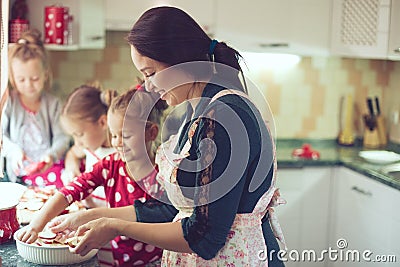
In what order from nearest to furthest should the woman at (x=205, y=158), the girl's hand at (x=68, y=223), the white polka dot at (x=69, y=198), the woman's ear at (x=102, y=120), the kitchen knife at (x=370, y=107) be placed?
1. the woman at (x=205, y=158)
2. the girl's hand at (x=68, y=223)
3. the white polka dot at (x=69, y=198)
4. the woman's ear at (x=102, y=120)
5. the kitchen knife at (x=370, y=107)

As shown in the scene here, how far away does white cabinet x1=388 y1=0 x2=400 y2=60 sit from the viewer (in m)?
2.72

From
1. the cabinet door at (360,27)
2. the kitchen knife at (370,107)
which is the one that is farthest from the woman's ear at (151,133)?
the kitchen knife at (370,107)

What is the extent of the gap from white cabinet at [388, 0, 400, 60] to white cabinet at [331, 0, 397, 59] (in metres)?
0.02

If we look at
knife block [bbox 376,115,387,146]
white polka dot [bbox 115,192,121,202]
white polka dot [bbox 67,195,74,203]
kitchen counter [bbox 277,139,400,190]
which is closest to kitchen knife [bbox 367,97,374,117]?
knife block [bbox 376,115,387,146]

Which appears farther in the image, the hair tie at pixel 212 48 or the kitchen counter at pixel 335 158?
the kitchen counter at pixel 335 158

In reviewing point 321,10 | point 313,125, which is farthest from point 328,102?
point 321,10

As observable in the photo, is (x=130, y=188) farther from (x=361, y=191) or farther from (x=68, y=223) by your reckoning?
(x=361, y=191)

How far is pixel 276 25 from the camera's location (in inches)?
112

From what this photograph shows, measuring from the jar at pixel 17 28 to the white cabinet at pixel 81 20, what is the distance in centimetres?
8

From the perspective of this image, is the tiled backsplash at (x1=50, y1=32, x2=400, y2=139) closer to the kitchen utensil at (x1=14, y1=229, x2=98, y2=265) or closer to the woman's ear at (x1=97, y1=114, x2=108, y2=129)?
the woman's ear at (x1=97, y1=114, x2=108, y2=129)

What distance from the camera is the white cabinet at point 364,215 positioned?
252 centimetres

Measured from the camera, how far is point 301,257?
2.95m

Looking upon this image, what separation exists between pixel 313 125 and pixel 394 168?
616 millimetres

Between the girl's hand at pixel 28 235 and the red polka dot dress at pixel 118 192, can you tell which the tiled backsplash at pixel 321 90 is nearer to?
the red polka dot dress at pixel 118 192
